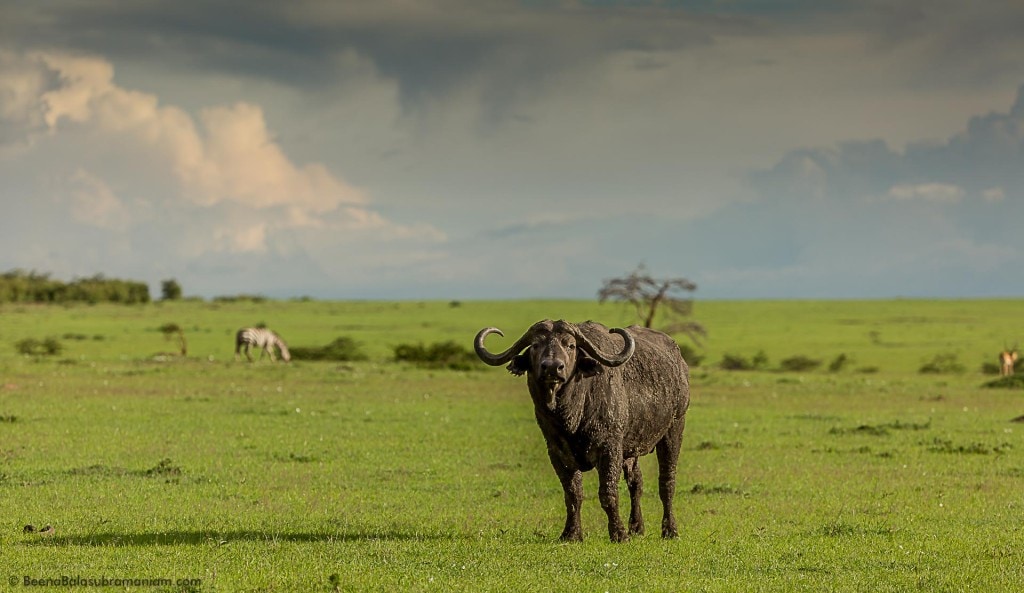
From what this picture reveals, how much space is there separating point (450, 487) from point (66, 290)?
380 feet

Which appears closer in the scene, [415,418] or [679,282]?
[415,418]

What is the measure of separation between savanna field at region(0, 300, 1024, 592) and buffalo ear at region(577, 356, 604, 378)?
1.88 m

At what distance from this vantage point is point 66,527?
43.8 feet

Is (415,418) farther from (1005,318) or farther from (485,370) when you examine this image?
(1005,318)

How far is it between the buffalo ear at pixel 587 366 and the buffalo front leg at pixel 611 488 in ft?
3.07

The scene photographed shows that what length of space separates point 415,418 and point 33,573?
56.3 feet

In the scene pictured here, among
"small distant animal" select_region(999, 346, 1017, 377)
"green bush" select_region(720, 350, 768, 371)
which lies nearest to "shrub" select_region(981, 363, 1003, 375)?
"small distant animal" select_region(999, 346, 1017, 377)

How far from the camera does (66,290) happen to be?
123m

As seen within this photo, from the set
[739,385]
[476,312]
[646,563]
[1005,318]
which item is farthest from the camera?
[476,312]

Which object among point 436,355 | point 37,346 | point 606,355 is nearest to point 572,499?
point 606,355

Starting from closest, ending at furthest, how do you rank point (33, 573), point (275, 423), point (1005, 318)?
point (33, 573) < point (275, 423) < point (1005, 318)

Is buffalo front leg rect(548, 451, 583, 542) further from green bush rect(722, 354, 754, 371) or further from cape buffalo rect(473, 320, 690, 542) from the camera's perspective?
green bush rect(722, 354, 754, 371)

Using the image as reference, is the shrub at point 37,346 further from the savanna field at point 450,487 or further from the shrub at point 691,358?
the shrub at point 691,358

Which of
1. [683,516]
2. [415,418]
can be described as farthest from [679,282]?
[683,516]
